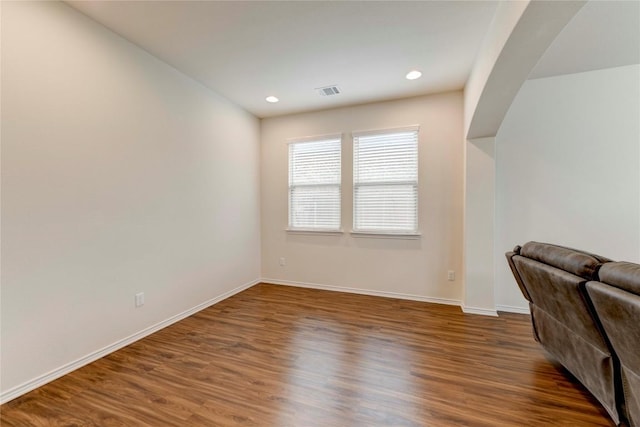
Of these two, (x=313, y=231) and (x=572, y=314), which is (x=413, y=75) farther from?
(x=572, y=314)

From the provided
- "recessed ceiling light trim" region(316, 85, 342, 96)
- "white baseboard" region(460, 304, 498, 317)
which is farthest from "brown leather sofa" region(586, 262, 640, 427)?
"recessed ceiling light trim" region(316, 85, 342, 96)

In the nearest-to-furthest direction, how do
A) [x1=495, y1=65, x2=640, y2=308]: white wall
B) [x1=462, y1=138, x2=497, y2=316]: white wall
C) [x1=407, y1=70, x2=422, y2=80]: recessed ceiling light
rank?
[x1=495, y1=65, x2=640, y2=308]: white wall
[x1=407, y1=70, x2=422, y2=80]: recessed ceiling light
[x1=462, y1=138, x2=497, y2=316]: white wall

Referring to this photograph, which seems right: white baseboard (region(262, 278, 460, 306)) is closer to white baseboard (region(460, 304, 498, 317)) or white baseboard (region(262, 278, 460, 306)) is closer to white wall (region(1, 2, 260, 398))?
white baseboard (region(460, 304, 498, 317))

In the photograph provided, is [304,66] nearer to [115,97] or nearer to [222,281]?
[115,97]

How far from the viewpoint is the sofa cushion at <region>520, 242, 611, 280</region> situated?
58.3 inches

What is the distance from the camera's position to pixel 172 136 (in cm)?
297

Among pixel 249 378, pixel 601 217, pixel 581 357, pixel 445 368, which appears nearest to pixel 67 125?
pixel 249 378

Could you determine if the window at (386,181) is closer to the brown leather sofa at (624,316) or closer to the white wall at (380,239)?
the white wall at (380,239)

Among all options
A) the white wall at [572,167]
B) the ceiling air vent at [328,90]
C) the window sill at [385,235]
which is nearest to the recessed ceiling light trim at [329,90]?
the ceiling air vent at [328,90]

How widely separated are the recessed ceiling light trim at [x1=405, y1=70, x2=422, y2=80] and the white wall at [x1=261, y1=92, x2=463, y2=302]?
54 centimetres

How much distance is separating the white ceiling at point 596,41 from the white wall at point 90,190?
3822 mm

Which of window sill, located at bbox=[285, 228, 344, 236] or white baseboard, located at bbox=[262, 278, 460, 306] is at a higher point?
window sill, located at bbox=[285, 228, 344, 236]

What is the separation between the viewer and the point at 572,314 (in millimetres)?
1656

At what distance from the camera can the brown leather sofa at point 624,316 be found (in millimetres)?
1172
